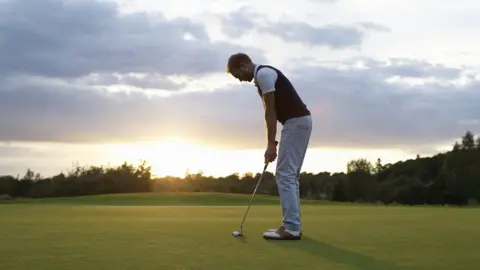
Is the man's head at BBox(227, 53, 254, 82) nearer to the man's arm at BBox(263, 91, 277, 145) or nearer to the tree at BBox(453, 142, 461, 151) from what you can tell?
the man's arm at BBox(263, 91, 277, 145)

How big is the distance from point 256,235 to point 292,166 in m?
0.67

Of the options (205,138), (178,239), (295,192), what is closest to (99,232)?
(178,239)

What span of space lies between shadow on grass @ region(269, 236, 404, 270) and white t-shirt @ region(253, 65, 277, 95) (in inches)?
50.8

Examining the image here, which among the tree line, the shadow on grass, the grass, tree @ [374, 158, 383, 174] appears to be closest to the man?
the grass

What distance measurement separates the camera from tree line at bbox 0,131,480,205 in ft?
122

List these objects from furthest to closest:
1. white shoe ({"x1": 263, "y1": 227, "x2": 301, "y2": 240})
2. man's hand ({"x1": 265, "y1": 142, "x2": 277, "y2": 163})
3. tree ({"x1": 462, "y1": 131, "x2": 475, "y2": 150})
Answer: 1. tree ({"x1": 462, "y1": 131, "x2": 475, "y2": 150})
2. man's hand ({"x1": 265, "y1": 142, "x2": 277, "y2": 163})
3. white shoe ({"x1": 263, "y1": 227, "x2": 301, "y2": 240})

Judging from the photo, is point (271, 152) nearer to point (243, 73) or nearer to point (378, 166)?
point (243, 73)

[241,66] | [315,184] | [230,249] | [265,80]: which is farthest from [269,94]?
[315,184]

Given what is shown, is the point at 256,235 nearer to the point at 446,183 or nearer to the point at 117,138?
the point at 117,138

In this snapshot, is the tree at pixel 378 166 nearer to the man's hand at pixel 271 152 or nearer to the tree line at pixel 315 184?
the tree line at pixel 315 184

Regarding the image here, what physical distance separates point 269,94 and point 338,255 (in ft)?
5.90

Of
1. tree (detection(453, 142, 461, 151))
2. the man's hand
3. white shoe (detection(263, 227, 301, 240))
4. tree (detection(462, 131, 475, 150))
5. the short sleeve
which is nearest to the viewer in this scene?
white shoe (detection(263, 227, 301, 240))

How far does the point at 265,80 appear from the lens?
5.25 metres

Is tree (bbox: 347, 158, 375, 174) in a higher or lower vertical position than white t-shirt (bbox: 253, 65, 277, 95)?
higher
